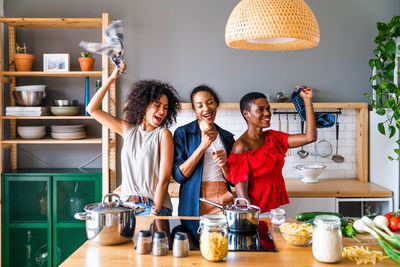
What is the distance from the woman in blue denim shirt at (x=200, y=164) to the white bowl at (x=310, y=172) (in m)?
1.50

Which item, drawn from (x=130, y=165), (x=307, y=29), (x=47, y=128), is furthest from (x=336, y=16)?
(x=47, y=128)

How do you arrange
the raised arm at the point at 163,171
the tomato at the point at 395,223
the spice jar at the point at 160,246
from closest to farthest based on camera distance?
the spice jar at the point at 160,246 < the tomato at the point at 395,223 < the raised arm at the point at 163,171

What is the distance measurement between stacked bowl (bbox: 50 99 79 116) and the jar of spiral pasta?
2.81 metres

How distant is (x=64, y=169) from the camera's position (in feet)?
15.2

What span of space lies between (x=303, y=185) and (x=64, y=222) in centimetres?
239

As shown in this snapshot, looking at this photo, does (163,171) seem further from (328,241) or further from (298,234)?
Result: (328,241)

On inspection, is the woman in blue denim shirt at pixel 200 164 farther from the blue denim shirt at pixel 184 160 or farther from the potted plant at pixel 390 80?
the potted plant at pixel 390 80

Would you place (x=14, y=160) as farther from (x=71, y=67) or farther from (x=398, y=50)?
(x=398, y=50)

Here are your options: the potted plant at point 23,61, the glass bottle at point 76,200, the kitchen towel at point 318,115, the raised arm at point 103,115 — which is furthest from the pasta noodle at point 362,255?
the potted plant at point 23,61

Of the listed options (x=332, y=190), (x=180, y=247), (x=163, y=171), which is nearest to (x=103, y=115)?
(x=163, y=171)

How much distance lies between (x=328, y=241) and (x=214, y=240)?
49cm

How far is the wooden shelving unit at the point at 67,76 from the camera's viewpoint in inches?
167

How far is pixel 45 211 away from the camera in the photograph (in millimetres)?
4391

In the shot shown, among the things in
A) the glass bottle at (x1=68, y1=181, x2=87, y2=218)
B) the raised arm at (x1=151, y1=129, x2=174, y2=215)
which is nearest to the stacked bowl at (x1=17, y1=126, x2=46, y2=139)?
the glass bottle at (x1=68, y1=181, x2=87, y2=218)
